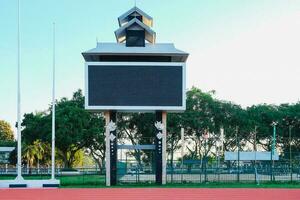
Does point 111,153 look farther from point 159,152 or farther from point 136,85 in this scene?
point 136,85

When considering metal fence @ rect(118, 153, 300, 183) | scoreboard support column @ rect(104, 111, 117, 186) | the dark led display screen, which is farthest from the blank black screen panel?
metal fence @ rect(118, 153, 300, 183)

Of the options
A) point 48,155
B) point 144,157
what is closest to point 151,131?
point 144,157

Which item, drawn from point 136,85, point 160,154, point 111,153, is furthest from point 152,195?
point 136,85

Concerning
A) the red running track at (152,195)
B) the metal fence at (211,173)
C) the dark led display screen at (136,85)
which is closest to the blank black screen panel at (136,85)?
the dark led display screen at (136,85)

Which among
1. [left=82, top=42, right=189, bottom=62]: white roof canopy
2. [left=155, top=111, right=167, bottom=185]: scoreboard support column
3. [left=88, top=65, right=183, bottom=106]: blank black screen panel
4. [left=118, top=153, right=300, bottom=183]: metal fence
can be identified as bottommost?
[left=118, top=153, right=300, bottom=183]: metal fence

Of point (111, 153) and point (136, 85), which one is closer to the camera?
point (111, 153)

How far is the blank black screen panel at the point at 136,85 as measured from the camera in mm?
33000

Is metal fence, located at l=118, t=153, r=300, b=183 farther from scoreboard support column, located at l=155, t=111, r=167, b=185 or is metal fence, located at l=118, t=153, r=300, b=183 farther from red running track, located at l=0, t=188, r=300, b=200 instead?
red running track, located at l=0, t=188, r=300, b=200

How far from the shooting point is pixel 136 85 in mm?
33125

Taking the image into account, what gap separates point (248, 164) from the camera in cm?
4819

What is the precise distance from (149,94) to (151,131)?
26280 millimetres

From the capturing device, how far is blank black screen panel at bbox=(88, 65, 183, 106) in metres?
33.0

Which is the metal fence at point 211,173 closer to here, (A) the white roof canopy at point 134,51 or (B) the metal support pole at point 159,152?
(B) the metal support pole at point 159,152

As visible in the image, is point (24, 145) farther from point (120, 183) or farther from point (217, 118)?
point (120, 183)
